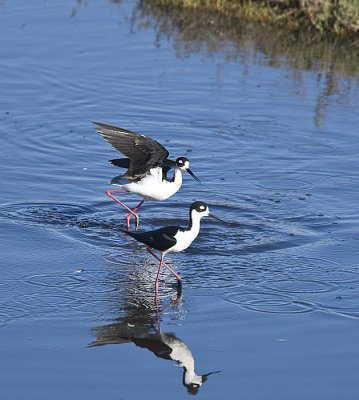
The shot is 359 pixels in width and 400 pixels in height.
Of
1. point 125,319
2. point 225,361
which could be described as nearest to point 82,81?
point 125,319

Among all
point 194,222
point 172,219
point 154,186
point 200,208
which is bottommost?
point 172,219

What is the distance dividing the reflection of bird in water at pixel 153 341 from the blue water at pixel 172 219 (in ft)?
0.06

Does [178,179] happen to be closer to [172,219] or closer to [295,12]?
[172,219]

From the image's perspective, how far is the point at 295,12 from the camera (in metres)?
15.5

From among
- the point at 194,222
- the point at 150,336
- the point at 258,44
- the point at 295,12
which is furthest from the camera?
the point at 295,12

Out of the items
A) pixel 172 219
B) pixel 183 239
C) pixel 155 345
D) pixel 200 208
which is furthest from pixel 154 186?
pixel 155 345

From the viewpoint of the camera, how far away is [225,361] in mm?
6953

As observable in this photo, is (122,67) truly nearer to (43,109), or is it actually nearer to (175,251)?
(43,109)

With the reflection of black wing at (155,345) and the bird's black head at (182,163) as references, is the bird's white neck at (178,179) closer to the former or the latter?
the bird's black head at (182,163)

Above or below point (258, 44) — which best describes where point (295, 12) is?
above

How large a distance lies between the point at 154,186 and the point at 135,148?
387 mm

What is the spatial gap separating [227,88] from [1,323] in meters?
6.47

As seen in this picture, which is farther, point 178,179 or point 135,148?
point 178,179

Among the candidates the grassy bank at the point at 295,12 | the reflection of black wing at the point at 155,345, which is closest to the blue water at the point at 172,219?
the reflection of black wing at the point at 155,345
